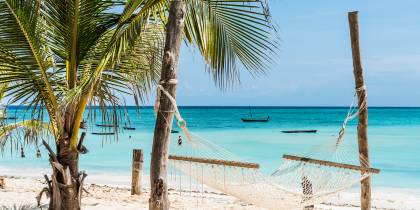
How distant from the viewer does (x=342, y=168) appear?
4.16 m

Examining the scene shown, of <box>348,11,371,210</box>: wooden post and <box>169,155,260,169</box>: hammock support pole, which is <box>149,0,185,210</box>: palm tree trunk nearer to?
<box>169,155,260,169</box>: hammock support pole

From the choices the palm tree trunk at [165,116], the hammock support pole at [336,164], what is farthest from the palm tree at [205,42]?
the hammock support pole at [336,164]

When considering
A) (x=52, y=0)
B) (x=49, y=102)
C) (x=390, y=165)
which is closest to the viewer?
(x=52, y=0)

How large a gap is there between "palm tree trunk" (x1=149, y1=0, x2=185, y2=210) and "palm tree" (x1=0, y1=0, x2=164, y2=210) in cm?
31

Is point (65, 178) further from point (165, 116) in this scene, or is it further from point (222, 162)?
point (222, 162)

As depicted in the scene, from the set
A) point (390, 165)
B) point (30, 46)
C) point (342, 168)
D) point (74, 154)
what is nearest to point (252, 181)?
point (342, 168)

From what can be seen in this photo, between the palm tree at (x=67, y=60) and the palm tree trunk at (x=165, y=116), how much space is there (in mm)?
311

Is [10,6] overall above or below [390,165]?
above

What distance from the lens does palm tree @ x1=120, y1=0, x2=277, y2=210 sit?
3.39 meters

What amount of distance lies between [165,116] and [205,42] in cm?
66

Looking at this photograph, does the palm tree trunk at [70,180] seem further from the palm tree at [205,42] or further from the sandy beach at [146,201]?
the sandy beach at [146,201]

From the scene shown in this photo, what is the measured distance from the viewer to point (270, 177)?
427 centimetres

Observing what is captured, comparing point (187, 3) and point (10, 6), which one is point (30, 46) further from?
point (187, 3)

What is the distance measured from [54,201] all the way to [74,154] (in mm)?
426
